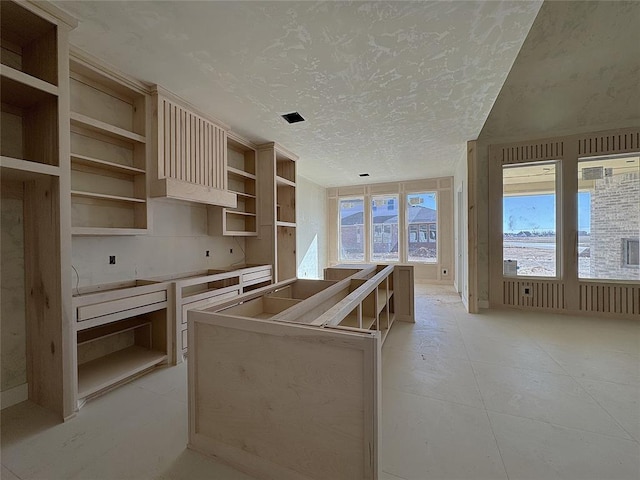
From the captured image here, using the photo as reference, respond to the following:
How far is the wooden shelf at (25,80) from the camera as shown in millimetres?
1564

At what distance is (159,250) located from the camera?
296cm

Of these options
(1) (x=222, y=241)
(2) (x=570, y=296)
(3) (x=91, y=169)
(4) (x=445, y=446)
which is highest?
(3) (x=91, y=169)

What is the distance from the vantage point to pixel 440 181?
6906 mm

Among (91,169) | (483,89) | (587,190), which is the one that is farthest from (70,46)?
(587,190)

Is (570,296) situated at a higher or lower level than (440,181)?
lower

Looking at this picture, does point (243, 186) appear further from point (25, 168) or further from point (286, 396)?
point (286, 396)

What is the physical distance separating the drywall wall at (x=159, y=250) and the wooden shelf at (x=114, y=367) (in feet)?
2.26

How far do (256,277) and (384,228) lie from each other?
472 centimetres

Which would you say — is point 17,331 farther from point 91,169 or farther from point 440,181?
point 440,181

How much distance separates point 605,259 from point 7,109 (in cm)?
697

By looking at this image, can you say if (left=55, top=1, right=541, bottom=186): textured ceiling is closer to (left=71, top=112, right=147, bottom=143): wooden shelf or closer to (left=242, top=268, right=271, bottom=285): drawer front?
(left=71, top=112, right=147, bottom=143): wooden shelf

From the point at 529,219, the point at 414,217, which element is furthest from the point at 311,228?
the point at 529,219

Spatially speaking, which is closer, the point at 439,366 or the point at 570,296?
the point at 439,366

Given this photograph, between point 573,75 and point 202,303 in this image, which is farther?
point 573,75
